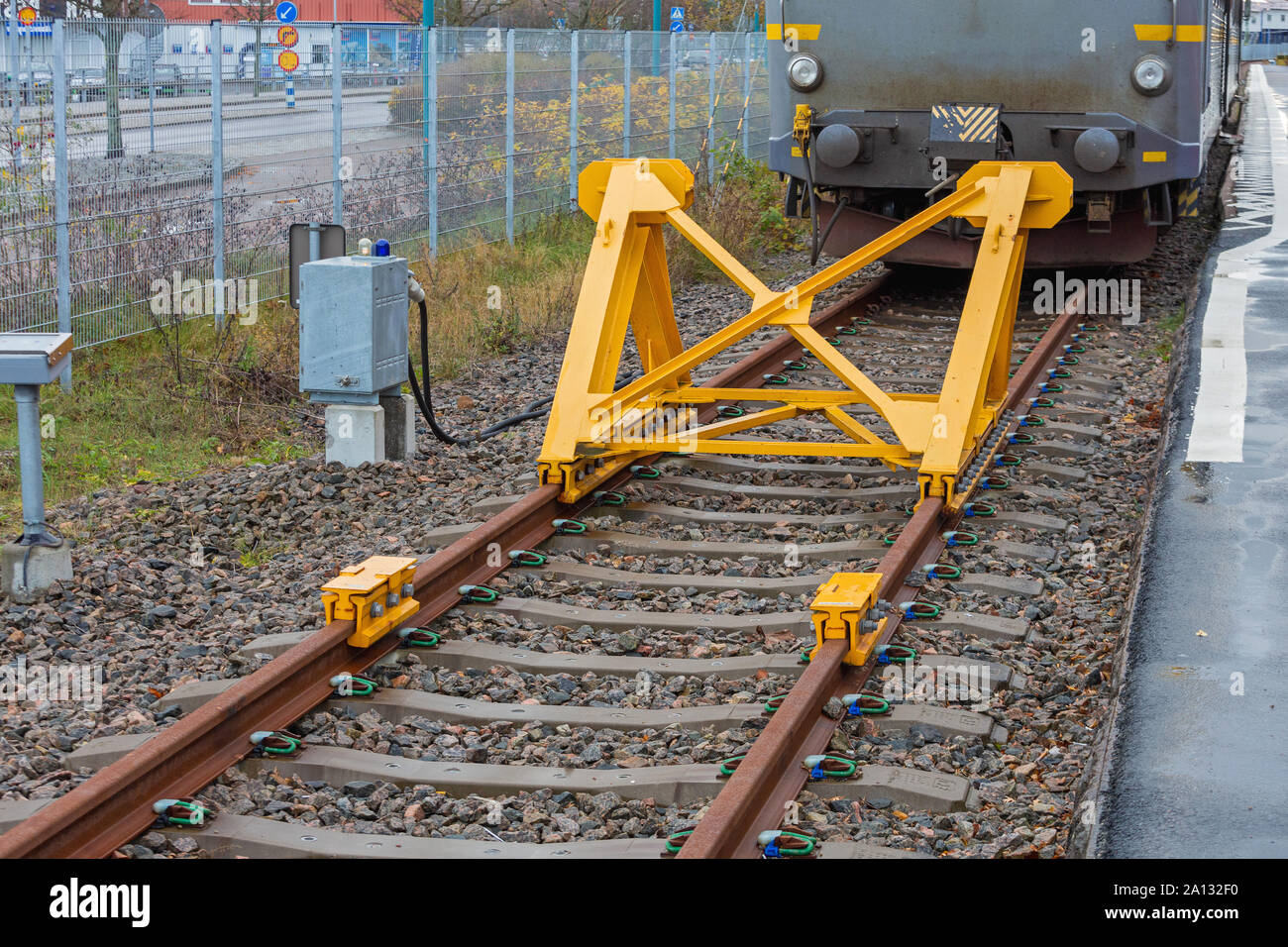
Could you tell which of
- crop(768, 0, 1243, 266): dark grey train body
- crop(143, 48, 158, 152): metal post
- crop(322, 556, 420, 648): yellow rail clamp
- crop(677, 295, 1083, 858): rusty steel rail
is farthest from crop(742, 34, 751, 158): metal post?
crop(322, 556, 420, 648): yellow rail clamp

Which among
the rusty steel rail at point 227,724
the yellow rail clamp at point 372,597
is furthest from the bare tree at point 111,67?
the yellow rail clamp at point 372,597

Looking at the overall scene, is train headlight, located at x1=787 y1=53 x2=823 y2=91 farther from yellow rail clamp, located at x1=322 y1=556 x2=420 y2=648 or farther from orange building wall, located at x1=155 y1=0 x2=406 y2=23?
orange building wall, located at x1=155 y1=0 x2=406 y2=23

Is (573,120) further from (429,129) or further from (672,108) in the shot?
(672,108)

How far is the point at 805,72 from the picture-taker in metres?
11.4

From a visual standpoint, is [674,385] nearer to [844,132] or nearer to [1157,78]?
[844,132]

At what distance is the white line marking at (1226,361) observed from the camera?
7.38m

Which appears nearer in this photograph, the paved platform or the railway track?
the paved platform

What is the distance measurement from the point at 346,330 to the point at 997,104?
215 inches

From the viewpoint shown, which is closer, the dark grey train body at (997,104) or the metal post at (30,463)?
the metal post at (30,463)

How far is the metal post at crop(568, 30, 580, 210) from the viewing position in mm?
16025

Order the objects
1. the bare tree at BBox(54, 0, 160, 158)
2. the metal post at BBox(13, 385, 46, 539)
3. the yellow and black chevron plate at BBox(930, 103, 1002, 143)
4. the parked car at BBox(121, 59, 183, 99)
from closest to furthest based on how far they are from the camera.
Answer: the metal post at BBox(13, 385, 46, 539) < the bare tree at BBox(54, 0, 160, 158) < the parked car at BBox(121, 59, 183, 99) < the yellow and black chevron plate at BBox(930, 103, 1002, 143)

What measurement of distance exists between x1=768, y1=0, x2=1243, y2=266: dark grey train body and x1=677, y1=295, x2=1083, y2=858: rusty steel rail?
4.67 metres

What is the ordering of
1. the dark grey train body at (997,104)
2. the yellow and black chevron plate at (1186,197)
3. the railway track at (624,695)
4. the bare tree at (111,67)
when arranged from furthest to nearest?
the yellow and black chevron plate at (1186,197) < the dark grey train body at (997,104) < the bare tree at (111,67) < the railway track at (624,695)

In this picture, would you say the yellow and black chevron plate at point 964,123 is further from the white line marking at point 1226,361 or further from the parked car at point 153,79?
the parked car at point 153,79
